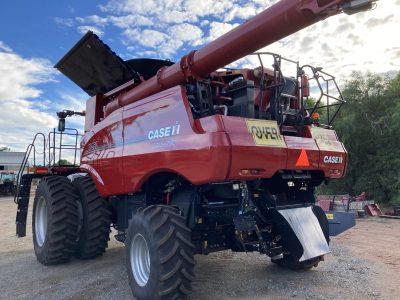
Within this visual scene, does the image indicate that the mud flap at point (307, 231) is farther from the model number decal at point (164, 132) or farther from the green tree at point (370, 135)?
the green tree at point (370, 135)

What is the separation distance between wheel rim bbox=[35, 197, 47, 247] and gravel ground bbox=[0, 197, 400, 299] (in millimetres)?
403

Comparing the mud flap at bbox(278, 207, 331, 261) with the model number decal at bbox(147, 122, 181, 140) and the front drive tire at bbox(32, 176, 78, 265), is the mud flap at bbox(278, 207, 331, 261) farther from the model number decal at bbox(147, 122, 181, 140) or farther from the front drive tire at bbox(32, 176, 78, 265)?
the front drive tire at bbox(32, 176, 78, 265)

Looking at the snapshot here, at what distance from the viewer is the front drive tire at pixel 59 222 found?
6730 millimetres

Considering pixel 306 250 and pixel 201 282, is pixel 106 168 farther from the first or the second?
pixel 306 250

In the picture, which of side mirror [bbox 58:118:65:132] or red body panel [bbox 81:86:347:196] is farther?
side mirror [bbox 58:118:65:132]

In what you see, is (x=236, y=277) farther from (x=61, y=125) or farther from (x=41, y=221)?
(x=61, y=125)

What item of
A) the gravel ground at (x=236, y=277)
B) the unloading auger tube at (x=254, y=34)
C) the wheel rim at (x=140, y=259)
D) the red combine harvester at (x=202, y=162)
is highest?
the unloading auger tube at (x=254, y=34)

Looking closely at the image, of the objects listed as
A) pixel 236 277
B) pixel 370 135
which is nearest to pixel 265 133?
pixel 236 277

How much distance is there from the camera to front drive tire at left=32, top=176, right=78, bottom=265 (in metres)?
6.73

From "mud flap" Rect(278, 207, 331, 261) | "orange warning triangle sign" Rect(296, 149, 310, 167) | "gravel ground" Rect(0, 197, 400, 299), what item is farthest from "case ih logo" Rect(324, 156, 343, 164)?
"gravel ground" Rect(0, 197, 400, 299)

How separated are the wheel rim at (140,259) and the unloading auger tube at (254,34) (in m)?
2.04

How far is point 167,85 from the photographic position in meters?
5.35

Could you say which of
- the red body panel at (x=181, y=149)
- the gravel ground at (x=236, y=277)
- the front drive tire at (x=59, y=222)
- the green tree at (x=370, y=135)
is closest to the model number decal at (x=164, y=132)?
the red body panel at (x=181, y=149)

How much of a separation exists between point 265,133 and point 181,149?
1000 millimetres
